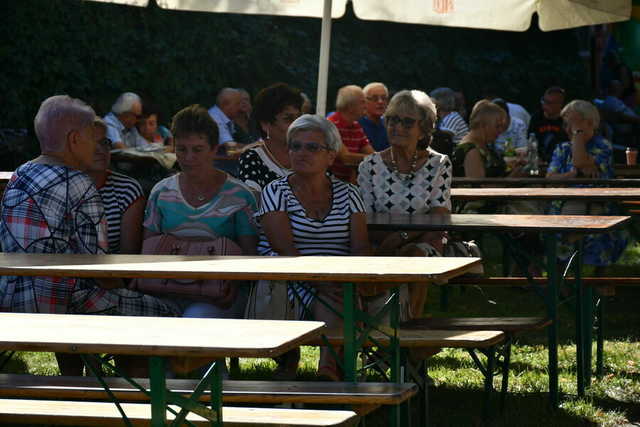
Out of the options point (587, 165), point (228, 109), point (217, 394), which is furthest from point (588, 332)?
point (228, 109)

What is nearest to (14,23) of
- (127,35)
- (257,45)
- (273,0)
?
(127,35)

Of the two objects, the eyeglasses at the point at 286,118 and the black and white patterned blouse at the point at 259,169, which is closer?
the black and white patterned blouse at the point at 259,169

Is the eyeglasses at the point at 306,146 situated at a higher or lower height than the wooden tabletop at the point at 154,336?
higher

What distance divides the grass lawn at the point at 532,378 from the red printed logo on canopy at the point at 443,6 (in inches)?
84.1

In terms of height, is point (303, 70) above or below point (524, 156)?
above

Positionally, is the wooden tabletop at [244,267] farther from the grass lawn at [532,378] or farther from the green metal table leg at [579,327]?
the green metal table leg at [579,327]

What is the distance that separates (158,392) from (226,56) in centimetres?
1461

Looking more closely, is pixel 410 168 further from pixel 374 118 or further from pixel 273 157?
pixel 374 118

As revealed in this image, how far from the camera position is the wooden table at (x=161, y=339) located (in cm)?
291

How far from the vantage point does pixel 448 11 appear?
852 centimetres

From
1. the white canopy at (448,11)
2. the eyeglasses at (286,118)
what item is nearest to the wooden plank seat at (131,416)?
the eyeglasses at (286,118)

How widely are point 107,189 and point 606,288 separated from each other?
10.1ft

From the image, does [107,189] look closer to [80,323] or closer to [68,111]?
[68,111]

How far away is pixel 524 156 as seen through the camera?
1071cm
